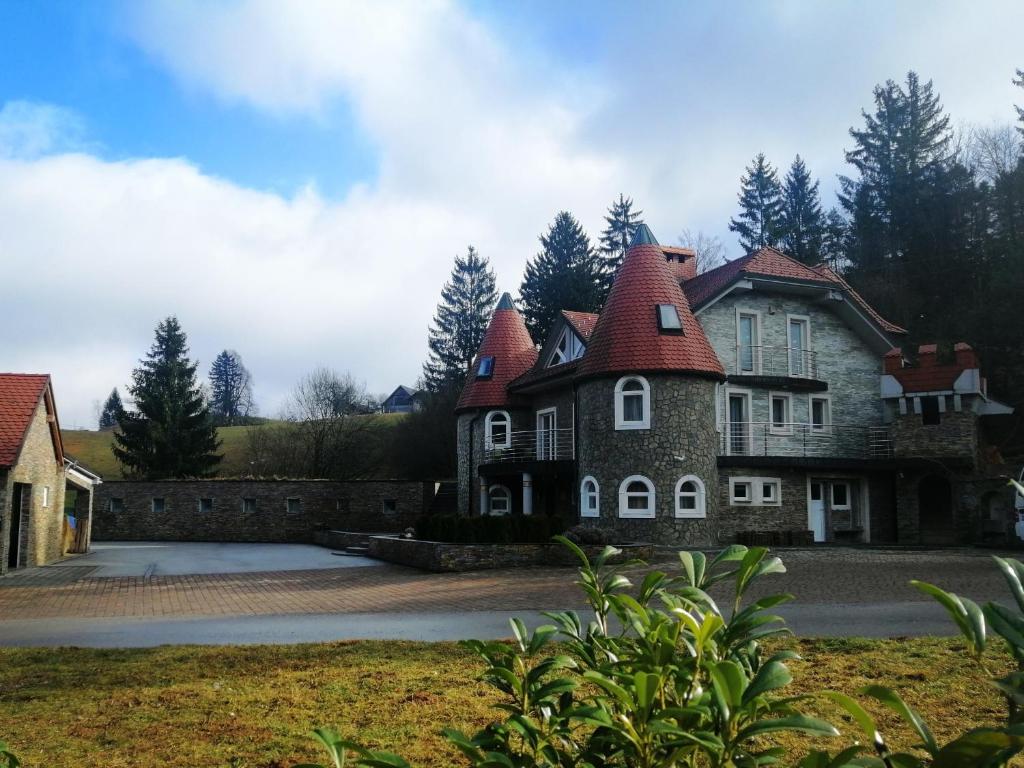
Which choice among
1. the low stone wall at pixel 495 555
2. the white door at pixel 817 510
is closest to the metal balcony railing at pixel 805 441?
the white door at pixel 817 510

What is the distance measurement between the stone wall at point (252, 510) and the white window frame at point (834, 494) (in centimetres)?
1762

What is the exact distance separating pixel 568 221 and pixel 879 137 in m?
19.8

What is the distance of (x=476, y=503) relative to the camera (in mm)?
32219

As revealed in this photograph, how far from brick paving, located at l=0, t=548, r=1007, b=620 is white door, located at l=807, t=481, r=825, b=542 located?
655 cm

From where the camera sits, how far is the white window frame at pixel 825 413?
2806 centimetres

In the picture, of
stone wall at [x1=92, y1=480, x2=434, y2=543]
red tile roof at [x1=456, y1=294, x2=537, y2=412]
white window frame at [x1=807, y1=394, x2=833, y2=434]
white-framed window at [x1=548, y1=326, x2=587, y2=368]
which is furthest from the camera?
stone wall at [x1=92, y1=480, x2=434, y2=543]

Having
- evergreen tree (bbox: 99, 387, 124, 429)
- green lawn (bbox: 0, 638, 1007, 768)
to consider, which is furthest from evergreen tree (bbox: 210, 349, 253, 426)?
green lawn (bbox: 0, 638, 1007, 768)

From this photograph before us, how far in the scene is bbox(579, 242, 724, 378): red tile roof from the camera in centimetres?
2369

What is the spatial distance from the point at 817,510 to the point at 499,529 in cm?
1258

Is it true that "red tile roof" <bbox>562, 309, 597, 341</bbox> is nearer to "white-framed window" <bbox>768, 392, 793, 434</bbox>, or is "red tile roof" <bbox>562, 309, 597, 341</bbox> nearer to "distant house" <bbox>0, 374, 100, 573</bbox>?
"white-framed window" <bbox>768, 392, 793, 434</bbox>

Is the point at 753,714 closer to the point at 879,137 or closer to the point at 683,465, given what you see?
the point at 683,465

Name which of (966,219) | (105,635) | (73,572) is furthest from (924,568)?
(966,219)

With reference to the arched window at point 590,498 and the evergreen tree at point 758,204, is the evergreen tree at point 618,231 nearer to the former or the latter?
the evergreen tree at point 758,204

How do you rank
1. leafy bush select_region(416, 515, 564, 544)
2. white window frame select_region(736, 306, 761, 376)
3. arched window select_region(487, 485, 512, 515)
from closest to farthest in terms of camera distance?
leafy bush select_region(416, 515, 564, 544)
white window frame select_region(736, 306, 761, 376)
arched window select_region(487, 485, 512, 515)
